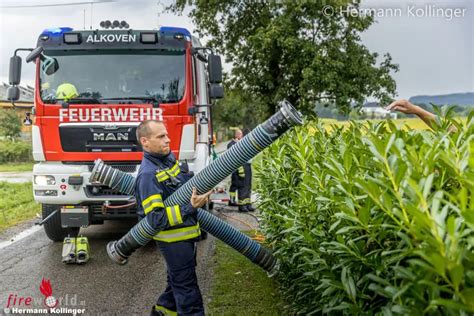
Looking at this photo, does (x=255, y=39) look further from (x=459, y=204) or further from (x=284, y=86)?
(x=459, y=204)

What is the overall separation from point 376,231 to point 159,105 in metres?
4.95

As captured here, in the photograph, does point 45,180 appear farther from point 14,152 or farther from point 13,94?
point 14,152

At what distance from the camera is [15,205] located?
40.3 feet

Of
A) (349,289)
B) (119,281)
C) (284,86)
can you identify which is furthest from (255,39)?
(349,289)

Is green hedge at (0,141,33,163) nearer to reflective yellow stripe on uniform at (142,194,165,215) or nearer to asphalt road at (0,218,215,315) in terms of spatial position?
asphalt road at (0,218,215,315)

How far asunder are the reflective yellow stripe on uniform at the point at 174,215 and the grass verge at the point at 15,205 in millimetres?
6397

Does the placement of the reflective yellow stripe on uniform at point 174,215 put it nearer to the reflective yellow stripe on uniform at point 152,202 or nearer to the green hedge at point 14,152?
the reflective yellow stripe on uniform at point 152,202

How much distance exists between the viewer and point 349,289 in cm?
279

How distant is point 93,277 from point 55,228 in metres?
1.97

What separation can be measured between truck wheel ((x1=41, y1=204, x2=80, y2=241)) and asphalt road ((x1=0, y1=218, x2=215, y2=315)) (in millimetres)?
149

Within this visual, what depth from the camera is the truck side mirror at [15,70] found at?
25.2 ft

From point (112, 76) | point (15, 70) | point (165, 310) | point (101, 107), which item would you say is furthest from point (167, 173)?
point (15, 70)

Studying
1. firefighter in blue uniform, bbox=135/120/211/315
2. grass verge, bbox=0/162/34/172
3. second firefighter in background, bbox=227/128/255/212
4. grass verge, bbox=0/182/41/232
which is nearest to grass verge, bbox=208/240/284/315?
firefighter in blue uniform, bbox=135/120/211/315

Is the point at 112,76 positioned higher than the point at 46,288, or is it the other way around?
the point at 112,76
